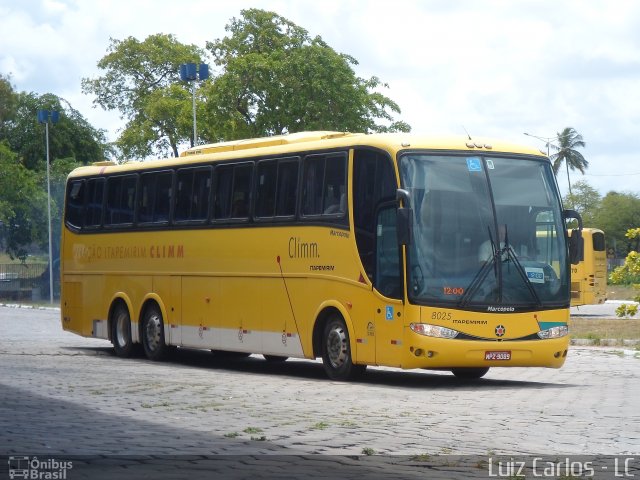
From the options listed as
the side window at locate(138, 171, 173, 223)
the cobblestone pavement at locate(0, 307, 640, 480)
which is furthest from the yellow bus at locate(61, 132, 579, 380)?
the cobblestone pavement at locate(0, 307, 640, 480)

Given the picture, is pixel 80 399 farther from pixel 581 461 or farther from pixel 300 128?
pixel 300 128

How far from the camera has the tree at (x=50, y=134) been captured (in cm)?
11125

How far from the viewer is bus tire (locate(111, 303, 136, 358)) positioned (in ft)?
90.0

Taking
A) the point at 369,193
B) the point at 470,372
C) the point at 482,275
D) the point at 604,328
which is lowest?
the point at 470,372

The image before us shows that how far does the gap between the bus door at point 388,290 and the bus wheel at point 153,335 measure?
7263 millimetres

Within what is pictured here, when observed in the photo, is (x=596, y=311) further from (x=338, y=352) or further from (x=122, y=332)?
(x=338, y=352)

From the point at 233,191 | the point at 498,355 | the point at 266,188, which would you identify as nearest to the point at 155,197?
the point at 233,191

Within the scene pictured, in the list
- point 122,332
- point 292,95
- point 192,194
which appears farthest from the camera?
point 292,95

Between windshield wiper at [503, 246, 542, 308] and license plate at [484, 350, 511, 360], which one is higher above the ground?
windshield wiper at [503, 246, 542, 308]

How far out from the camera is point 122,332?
27672mm

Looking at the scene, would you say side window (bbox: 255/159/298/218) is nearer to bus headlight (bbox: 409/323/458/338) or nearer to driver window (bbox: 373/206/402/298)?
driver window (bbox: 373/206/402/298)

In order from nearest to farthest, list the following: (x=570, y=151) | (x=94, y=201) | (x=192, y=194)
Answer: (x=192, y=194) < (x=94, y=201) < (x=570, y=151)

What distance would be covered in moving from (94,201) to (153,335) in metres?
3.83

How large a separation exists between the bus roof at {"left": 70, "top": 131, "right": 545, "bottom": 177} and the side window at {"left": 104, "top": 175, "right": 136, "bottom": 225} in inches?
13.7
